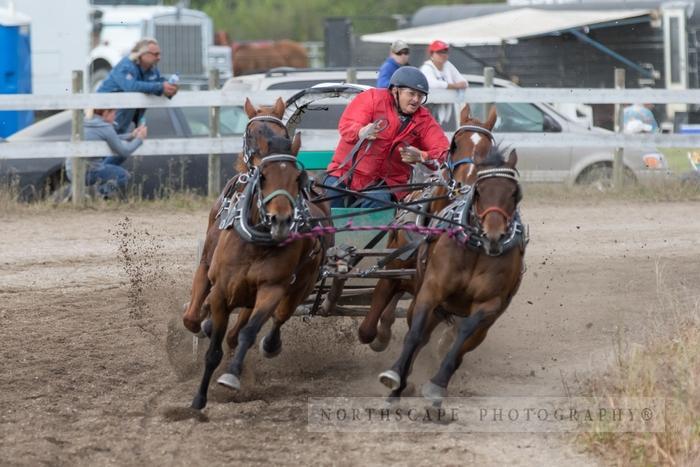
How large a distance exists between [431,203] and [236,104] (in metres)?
6.66

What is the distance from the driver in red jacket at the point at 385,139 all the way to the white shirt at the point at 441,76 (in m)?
6.03

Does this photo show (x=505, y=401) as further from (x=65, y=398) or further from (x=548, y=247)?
(x=548, y=247)

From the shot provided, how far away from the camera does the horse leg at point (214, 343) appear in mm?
7207

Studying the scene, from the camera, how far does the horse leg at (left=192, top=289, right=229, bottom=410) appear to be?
23.6 feet

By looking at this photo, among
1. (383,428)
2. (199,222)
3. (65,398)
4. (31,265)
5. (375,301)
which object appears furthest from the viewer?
(199,222)

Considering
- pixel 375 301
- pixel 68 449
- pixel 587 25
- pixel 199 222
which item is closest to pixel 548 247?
pixel 199 222

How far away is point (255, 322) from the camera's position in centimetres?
706

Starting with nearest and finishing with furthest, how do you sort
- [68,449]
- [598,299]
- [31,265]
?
[68,449], [598,299], [31,265]

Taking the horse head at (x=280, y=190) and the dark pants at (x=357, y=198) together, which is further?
the dark pants at (x=357, y=198)

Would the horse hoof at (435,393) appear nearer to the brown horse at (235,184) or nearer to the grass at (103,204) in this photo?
the brown horse at (235,184)

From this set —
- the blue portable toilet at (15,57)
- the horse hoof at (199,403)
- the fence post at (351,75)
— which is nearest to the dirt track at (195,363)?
the horse hoof at (199,403)

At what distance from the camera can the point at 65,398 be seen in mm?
7465

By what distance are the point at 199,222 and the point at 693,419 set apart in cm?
790

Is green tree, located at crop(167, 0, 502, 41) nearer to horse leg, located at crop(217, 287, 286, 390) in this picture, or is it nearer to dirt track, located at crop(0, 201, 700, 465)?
dirt track, located at crop(0, 201, 700, 465)
